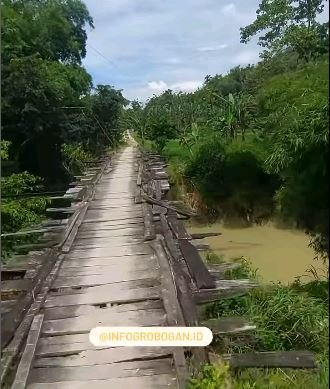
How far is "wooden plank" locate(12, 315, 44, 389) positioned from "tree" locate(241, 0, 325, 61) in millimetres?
1202

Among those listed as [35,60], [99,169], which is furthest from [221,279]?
[35,60]

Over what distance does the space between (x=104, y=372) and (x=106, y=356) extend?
53 millimetres

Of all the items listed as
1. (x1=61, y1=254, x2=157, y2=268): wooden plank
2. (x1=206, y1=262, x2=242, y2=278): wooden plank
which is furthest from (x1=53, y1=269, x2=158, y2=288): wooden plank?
(x1=206, y1=262, x2=242, y2=278): wooden plank

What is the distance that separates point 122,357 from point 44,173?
6178 millimetres

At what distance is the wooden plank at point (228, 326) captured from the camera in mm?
1720

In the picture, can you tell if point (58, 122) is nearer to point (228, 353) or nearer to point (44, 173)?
point (44, 173)

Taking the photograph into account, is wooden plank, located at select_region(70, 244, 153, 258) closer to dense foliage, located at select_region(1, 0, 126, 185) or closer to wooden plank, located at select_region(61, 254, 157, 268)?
wooden plank, located at select_region(61, 254, 157, 268)

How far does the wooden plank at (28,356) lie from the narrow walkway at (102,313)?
0.03 meters

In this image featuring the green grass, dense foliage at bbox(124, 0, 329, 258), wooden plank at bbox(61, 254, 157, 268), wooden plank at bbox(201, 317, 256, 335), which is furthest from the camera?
wooden plank at bbox(61, 254, 157, 268)

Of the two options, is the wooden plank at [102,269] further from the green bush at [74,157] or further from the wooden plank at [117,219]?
the green bush at [74,157]

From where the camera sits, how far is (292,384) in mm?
1514

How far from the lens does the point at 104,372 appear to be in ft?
5.42

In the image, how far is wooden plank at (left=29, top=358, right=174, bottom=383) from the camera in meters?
1.64

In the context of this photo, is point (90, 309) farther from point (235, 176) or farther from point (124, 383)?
point (235, 176)
